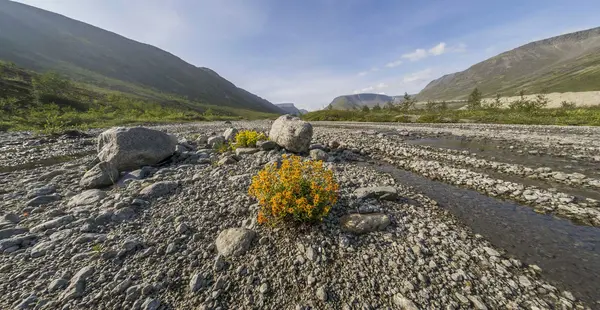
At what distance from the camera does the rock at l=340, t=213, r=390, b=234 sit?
19.4 feet

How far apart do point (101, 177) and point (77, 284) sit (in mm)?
6217

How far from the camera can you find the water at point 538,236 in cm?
500

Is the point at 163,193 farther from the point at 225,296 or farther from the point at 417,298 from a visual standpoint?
the point at 417,298

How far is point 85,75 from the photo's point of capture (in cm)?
11750

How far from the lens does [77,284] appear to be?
4270mm

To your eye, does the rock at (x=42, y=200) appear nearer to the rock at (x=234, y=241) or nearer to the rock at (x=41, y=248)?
the rock at (x=41, y=248)

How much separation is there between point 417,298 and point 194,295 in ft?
13.8

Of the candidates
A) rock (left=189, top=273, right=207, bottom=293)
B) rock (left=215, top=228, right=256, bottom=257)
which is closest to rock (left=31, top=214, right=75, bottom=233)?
rock (left=215, top=228, right=256, bottom=257)

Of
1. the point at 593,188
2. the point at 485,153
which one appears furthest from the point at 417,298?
the point at 485,153

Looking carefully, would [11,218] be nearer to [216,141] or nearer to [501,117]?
[216,141]

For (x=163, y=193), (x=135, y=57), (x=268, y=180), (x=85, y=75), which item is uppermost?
(x=135, y=57)

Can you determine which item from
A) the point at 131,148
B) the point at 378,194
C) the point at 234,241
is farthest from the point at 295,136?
the point at 234,241

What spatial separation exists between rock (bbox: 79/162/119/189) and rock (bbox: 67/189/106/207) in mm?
893

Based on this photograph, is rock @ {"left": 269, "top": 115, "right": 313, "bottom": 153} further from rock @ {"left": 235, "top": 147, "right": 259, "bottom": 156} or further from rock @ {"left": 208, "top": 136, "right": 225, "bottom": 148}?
rock @ {"left": 208, "top": 136, "right": 225, "bottom": 148}
